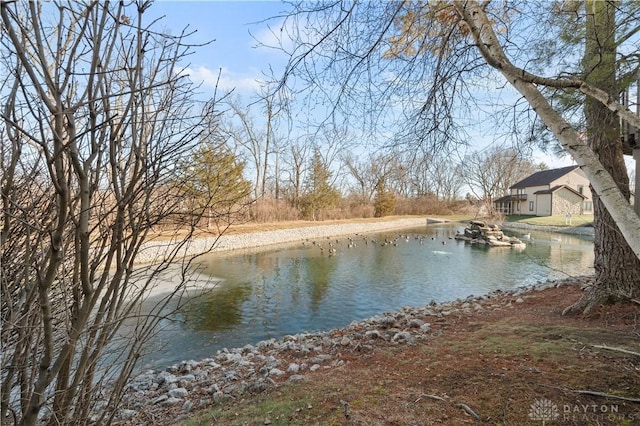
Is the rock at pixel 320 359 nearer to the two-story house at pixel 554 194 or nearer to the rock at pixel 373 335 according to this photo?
the rock at pixel 373 335

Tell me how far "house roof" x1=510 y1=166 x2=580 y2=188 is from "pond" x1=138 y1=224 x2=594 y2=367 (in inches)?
734

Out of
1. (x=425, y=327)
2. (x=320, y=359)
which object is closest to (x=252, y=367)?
(x=320, y=359)

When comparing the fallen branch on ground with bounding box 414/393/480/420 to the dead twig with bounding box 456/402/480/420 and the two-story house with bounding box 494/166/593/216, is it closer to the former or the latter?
the dead twig with bounding box 456/402/480/420

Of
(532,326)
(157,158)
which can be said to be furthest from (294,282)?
(157,158)

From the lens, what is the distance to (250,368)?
3744 mm

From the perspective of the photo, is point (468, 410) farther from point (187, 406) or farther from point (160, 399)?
point (160, 399)

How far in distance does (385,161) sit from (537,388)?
7.58 feet

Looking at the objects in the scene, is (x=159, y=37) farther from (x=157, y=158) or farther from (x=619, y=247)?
(x=619, y=247)

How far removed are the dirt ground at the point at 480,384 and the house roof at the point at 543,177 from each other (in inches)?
1331

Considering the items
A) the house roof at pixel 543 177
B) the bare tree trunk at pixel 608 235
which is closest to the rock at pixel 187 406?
the bare tree trunk at pixel 608 235

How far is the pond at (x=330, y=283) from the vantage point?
231 inches

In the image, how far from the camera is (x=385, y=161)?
3.61m

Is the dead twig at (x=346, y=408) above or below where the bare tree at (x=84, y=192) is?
below

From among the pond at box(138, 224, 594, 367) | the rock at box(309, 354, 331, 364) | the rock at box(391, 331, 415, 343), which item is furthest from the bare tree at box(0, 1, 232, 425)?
the rock at box(391, 331, 415, 343)
